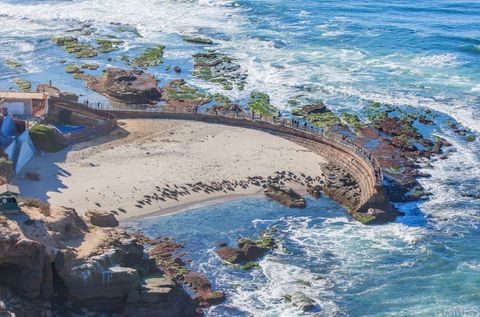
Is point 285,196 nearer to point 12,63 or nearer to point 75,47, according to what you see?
point 12,63

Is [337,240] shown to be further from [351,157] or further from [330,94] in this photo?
[330,94]


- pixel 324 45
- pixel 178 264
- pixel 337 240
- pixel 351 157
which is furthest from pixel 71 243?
pixel 324 45

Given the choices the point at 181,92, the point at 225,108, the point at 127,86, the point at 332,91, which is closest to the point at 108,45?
the point at 127,86

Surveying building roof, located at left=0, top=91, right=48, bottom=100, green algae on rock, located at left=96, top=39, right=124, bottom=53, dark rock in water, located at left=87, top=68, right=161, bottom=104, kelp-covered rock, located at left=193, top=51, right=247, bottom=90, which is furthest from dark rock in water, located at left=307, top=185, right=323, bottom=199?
green algae on rock, located at left=96, top=39, right=124, bottom=53

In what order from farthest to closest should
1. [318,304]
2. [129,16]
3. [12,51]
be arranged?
[129,16] < [12,51] < [318,304]

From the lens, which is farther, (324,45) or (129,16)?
(129,16)

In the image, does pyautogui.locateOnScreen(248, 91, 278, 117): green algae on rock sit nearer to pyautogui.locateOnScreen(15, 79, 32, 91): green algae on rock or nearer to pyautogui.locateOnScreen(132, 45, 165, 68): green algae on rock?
pyautogui.locateOnScreen(132, 45, 165, 68): green algae on rock
